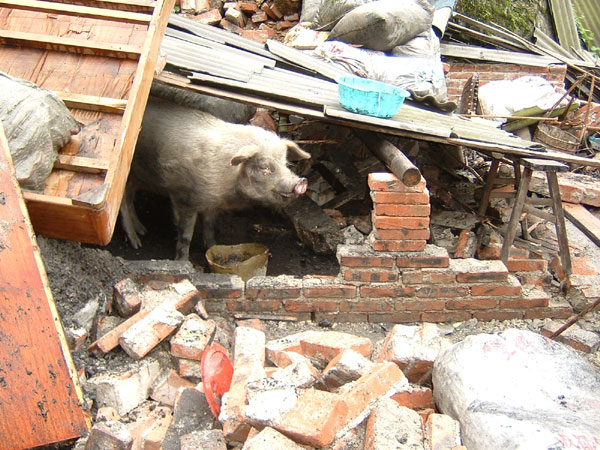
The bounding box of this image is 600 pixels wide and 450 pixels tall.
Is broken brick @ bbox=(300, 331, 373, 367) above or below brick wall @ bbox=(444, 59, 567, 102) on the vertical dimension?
below

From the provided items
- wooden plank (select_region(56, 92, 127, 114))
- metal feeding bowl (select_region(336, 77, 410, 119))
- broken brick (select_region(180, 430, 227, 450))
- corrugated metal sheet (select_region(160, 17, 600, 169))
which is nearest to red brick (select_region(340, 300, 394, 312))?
corrugated metal sheet (select_region(160, 17, 600, 169))

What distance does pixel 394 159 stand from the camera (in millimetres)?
4840

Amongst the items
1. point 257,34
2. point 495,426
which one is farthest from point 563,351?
point 257,34

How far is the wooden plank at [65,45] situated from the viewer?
3795mm

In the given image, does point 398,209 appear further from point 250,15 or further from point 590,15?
point 590,15

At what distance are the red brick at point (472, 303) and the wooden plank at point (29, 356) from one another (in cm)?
326

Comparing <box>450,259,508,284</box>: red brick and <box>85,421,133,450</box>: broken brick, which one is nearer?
<box>85,421,133,450</box>: broken brick

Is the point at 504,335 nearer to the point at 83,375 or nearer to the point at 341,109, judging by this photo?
the point at 83,375

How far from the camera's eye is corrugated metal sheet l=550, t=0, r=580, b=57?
1021cm

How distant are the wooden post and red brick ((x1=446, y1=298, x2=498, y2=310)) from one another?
1.17m

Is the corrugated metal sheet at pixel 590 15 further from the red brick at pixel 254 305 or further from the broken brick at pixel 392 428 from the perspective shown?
the broken brick at pixel 392 428

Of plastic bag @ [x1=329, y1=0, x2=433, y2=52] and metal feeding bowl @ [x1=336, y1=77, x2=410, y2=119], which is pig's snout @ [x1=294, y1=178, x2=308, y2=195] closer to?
metal feeding bowl @ [x1=336, y1=77, x2=410, y2=119]

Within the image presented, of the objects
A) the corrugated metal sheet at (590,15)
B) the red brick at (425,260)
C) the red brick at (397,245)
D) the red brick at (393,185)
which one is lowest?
the red brick at (425,260)

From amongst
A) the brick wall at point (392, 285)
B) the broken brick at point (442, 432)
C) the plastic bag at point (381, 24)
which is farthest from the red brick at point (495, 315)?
the plastic bag at point (381, 24)
